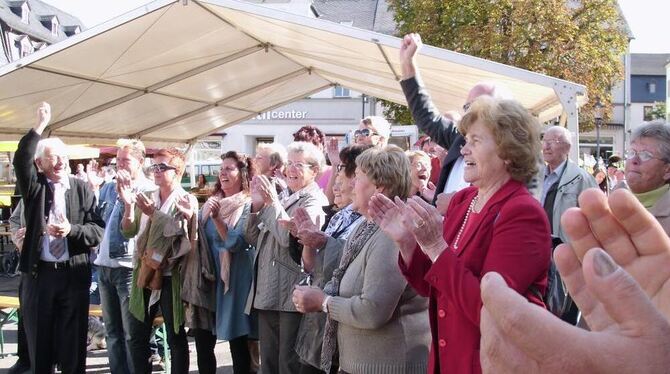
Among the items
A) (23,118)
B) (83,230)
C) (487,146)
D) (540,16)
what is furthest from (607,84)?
(487,146)

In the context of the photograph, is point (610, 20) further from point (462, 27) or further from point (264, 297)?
point (264, 297)

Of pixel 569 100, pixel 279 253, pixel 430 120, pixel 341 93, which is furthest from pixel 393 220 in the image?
pixel 341 93

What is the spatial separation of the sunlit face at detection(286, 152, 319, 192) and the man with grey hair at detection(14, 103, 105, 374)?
1.84 metres

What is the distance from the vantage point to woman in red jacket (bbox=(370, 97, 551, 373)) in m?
2.21

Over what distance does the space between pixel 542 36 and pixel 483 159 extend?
18324mm

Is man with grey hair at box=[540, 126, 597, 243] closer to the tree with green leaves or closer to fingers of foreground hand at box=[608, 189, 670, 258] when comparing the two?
fingers of foreground hand at box=[608, 189, 670, 258]

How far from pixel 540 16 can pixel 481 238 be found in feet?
59.6

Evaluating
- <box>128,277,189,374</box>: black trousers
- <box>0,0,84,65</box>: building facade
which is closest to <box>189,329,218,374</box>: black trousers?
<box>128,277,189,374</box>: black trousers

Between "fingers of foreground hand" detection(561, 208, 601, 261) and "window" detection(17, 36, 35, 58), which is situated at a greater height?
"window" detection(17, 36, 35, 58)

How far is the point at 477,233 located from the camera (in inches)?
94.1

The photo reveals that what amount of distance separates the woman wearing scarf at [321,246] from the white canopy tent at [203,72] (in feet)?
5.57

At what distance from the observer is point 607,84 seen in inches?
833

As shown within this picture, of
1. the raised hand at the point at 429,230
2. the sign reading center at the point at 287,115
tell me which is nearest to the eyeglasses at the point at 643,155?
the raised hand at the point at 429,230

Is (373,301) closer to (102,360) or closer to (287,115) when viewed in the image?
(102,360)
